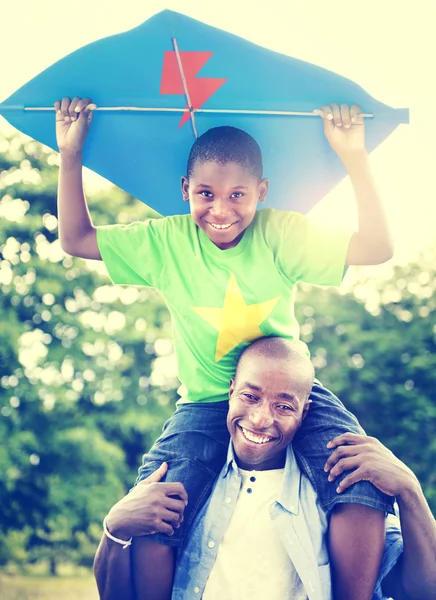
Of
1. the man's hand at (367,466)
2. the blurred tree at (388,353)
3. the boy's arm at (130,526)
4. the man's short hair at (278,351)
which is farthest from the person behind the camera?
the blurred tree at (388,353)

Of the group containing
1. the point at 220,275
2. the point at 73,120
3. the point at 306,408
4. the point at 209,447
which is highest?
the point at 73,120

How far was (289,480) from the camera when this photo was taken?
3.21m

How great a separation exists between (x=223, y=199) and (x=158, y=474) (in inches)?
44.6

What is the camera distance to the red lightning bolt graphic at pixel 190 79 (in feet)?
10.7

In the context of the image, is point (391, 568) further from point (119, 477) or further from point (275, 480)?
point (119, 477)

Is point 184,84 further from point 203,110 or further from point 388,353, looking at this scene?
point 388,353

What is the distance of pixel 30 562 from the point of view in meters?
13.5

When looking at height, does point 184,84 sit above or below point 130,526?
above

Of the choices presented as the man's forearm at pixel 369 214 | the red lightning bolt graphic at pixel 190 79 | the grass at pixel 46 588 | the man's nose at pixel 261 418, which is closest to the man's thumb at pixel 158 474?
the man's nose at pixel 261 418

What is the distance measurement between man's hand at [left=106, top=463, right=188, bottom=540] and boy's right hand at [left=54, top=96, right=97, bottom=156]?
1.44 m

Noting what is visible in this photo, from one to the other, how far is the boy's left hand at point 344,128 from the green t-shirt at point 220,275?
12.8 inches

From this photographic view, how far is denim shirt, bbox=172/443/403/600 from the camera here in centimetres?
305

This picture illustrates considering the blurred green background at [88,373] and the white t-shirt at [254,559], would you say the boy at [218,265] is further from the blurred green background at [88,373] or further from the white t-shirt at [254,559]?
the blurred green background at [88,373]

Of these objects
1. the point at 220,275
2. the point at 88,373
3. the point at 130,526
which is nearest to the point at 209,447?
the point at 130,526
